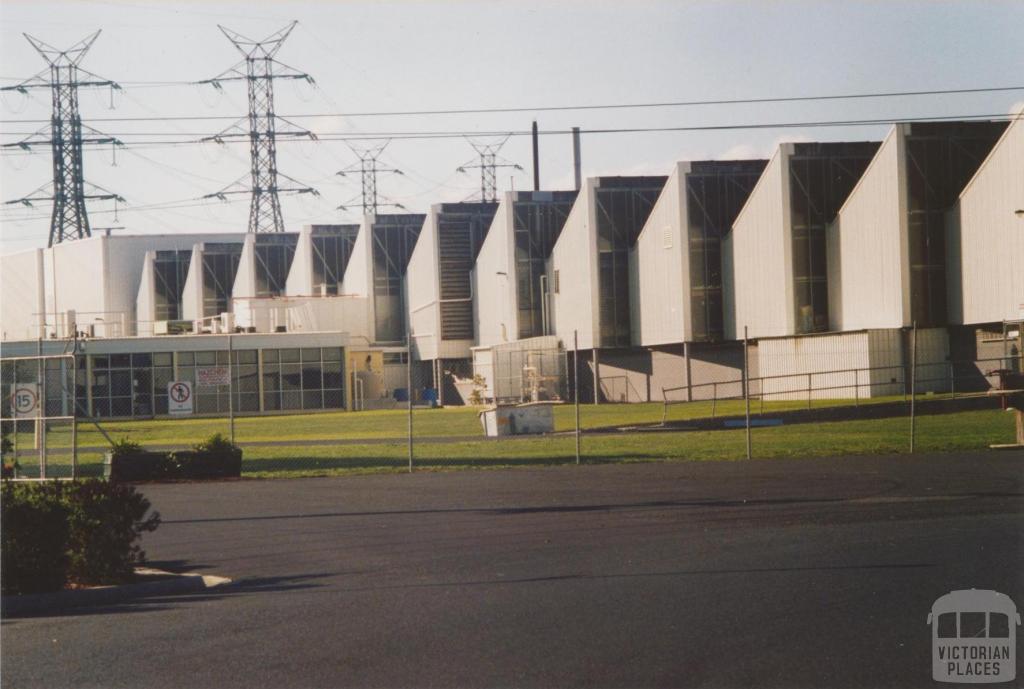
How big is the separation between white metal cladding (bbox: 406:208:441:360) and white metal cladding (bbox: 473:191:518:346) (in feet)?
8.64

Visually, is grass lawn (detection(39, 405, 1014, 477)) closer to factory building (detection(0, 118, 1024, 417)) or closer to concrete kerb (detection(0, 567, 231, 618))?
factory building (detection(0, 118, 1024, 417))

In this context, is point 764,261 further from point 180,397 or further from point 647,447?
point 180,397

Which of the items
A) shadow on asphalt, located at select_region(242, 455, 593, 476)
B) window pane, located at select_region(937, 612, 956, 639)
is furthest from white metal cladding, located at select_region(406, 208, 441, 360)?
window pane, located at select_region(937, 612, 956, 639)

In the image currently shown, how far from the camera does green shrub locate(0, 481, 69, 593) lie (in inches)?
446

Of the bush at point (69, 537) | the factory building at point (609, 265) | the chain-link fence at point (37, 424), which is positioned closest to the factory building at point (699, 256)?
the factory building at point (609, 265)

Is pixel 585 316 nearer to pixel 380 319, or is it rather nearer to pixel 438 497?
pixel 380 319

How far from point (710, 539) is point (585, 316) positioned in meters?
51.3

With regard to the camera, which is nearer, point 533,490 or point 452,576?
point 452,576

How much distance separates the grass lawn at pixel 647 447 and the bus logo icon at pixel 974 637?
16.4 meters

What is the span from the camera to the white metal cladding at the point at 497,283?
70.7 meters

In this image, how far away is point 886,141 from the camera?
49.2 meters

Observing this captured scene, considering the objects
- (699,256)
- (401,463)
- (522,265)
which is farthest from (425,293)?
(401,463)

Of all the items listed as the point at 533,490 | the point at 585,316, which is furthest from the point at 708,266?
the point at 533,490

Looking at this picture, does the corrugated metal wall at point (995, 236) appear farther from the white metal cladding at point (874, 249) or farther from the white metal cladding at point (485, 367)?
the white metal cladding at point (485, 367)
